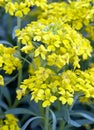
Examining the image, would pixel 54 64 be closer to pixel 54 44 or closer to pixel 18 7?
pixel 54 44

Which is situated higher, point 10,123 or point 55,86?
point 55,86

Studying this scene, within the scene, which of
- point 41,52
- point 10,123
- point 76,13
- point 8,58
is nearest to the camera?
point 41,52

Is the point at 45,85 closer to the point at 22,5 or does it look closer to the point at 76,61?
the point at 76,61

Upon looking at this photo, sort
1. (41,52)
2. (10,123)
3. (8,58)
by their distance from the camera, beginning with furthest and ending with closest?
(10,123), (8,58), (41,52)

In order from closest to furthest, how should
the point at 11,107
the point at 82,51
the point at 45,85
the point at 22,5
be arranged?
the point at 45,85 → the point at 82,51 → the point at 22,5 → the point at 11,107

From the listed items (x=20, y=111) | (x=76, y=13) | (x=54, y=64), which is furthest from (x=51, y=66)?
(x=76, y=13)

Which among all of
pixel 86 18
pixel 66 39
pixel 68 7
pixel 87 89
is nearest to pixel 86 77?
pixel 87 89

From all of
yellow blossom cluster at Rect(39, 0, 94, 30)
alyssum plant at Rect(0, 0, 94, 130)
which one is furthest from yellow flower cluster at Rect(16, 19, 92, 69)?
yellow blossom cluster at Rect(39, 0, 94, 30)

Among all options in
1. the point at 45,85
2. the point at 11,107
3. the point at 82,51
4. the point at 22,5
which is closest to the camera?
the point at 45,85

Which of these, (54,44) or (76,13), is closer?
(54,44)
